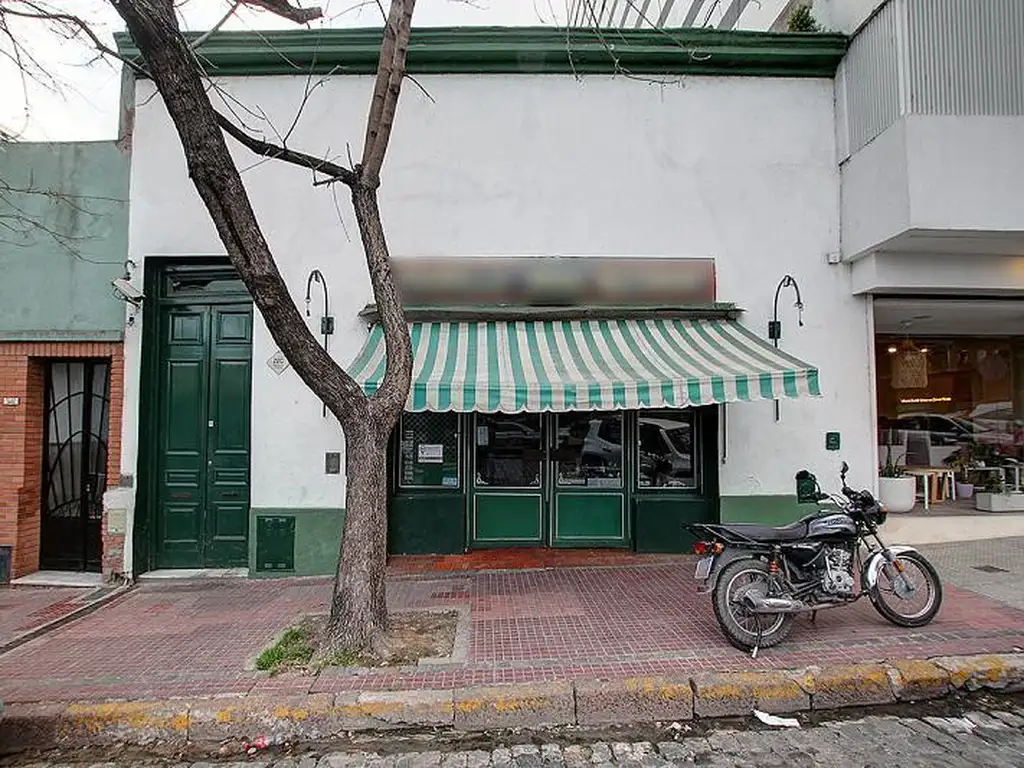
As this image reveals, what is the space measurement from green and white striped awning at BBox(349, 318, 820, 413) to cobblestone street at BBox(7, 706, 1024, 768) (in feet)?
9.85

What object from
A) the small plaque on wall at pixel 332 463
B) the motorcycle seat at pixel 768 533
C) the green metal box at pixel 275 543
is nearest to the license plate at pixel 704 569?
the motorcycle seat at pixel 768 533

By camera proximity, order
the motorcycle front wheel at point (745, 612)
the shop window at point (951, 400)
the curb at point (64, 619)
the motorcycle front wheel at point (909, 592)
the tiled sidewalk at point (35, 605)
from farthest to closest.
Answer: the shop window at point (951, 400)
the tiled sidewalk at point (35, 605)
the curb at point (64, 619)
the motorcycle front wheel at point (909, 592)
the motorcycle front wheel at point (745, 612)

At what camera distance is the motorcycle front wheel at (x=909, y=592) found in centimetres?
558

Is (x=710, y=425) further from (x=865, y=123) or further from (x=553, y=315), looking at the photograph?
(x=865, y=123)

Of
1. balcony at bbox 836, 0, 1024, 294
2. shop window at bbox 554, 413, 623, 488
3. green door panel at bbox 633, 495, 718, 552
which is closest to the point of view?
balcony at bbox 836, 0, 1024, 294

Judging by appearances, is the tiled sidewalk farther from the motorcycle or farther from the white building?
the motorcycle

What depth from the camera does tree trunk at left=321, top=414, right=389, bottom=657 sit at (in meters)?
5.23

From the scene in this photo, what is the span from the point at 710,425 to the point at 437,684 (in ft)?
17.0

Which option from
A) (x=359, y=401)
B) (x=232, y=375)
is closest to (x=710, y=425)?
(x=359, y=401)

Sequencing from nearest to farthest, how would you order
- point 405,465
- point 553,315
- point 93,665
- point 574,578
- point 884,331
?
point 93,665
point 574,578
point 553,315
point 405,465
point 884,331

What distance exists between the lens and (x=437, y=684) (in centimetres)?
470

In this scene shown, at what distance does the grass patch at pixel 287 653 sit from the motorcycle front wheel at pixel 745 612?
11.2 feet

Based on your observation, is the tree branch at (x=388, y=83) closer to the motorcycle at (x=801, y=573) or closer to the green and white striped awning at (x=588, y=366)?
the green and white striped awning at (x=588, y=366)

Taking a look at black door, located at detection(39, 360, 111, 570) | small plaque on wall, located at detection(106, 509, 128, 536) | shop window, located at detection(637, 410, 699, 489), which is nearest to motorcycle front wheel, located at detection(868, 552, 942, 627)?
shop window, located at detection(637, 410, 699, 489)
